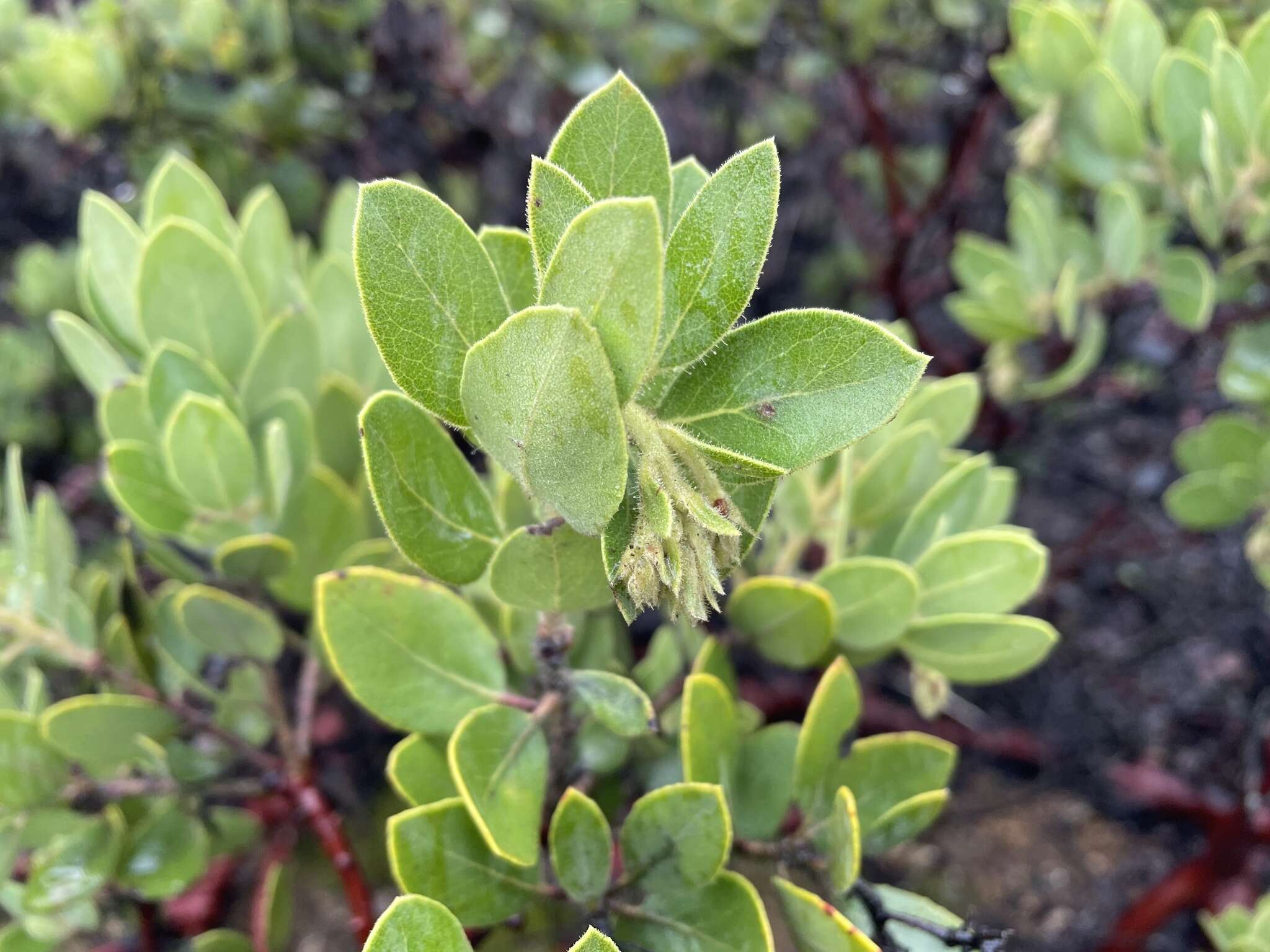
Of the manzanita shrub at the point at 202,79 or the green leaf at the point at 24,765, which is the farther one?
the manzanita shrub at the point at 202,79

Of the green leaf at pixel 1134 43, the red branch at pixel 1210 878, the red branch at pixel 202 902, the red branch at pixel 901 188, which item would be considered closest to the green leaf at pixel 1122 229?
the green leaf at pixel 1134 43

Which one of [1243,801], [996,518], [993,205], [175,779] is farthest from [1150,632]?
[175,779]

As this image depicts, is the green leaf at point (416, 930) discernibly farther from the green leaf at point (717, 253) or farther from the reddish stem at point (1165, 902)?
the reddish stem at point (1165, 902)

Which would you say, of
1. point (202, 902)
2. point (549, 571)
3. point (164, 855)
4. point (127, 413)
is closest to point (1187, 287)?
point (549, 571)

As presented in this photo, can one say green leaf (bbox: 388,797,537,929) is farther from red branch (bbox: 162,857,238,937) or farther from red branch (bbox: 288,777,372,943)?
red branch (bbox: 162,857,238,937)

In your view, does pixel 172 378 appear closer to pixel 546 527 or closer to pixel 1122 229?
pixel 546 527

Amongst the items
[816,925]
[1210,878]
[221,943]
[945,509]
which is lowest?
[1210,878]
